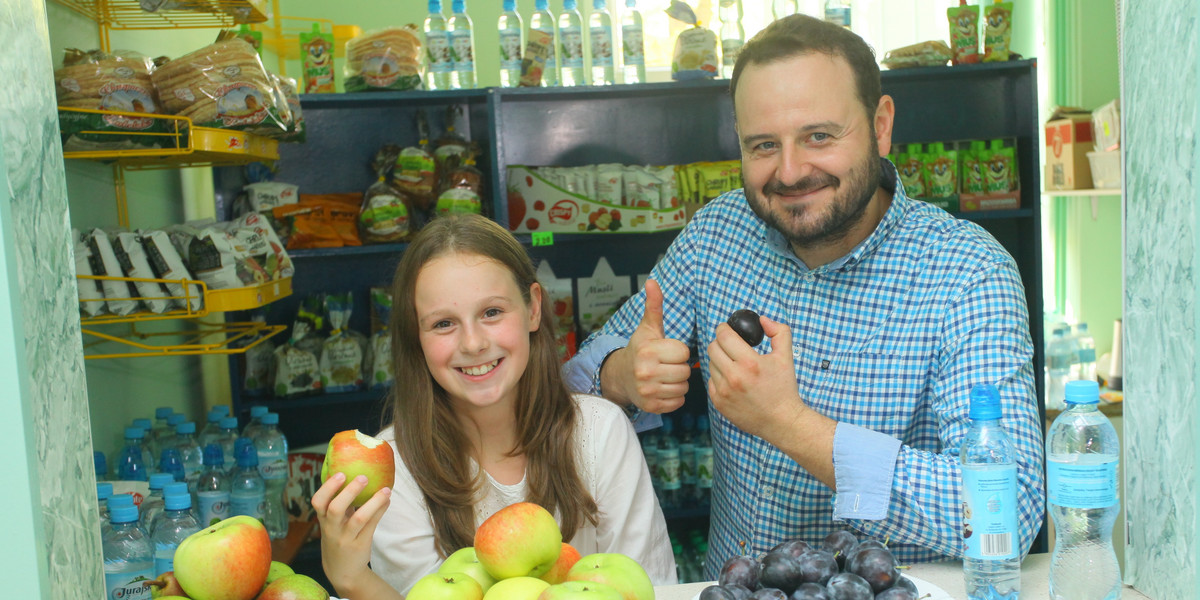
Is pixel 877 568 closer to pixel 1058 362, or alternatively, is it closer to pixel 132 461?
pixel 132 461

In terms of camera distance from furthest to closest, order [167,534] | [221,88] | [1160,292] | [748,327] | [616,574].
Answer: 1. [221,88]
2. [167,534]
3. [748,327]
4. [1160,292]
5. [616,574]

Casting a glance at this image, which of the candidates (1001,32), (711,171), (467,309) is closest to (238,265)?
(467,309)

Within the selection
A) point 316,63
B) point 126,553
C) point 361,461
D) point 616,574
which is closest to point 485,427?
point 361,461

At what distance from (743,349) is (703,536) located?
6.24 feet

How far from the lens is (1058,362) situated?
4.38m

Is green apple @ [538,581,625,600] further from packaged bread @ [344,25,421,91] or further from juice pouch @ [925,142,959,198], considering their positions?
juice pouch @ [925,142,959,198]

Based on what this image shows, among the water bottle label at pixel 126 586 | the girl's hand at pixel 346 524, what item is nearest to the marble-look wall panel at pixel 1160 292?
the girl's hand at pixel 346 524

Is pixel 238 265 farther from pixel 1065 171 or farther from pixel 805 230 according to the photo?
pixel 1065 171

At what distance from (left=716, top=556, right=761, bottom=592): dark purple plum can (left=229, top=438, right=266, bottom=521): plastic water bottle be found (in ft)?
5.39

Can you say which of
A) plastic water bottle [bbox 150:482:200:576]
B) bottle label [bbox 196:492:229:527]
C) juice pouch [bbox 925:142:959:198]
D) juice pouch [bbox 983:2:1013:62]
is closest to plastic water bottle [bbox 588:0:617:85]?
juice pouch [bbox 925:142:959:198]

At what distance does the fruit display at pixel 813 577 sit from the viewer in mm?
1040

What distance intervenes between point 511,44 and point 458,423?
5.16ft

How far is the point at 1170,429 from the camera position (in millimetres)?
1132

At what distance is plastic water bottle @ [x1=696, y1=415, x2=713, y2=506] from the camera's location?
3045 millimetres
